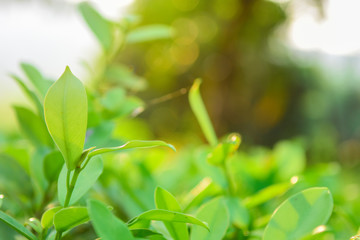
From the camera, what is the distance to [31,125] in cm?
31

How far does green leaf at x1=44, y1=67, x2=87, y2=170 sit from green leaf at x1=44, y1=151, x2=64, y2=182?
8cm

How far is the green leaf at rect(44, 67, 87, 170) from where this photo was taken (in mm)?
185

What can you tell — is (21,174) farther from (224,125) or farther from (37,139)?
(224,125)

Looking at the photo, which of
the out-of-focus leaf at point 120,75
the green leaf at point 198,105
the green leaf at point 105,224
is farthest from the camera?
the out-of-focus leaf at point 120,75

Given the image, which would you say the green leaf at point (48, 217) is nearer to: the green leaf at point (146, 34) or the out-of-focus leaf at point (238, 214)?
the out-of-focus leaf at point (238, 214)

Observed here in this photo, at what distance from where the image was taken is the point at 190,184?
0.46 meters

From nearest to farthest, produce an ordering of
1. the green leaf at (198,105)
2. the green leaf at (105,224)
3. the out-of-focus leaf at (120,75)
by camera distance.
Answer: the green leaf at (105,224) → the green leaf at (198,105) → the out-of-focus leaf at (120,75)

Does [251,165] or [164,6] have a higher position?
[164,6]

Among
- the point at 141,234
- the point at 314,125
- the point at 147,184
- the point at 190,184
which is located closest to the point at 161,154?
the point at 190,184

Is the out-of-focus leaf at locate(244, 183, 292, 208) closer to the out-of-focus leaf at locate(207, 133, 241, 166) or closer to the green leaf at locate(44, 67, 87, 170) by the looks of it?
the out-of-focus leaf at locate(207, 133, 241, 166)

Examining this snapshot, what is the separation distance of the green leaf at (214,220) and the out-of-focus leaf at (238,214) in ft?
0.15

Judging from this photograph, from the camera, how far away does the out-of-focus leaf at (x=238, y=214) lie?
0.27 meters

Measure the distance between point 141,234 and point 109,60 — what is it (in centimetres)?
23

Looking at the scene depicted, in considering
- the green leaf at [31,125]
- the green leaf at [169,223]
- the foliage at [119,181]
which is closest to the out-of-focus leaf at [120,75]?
the foliage at [119,181]
